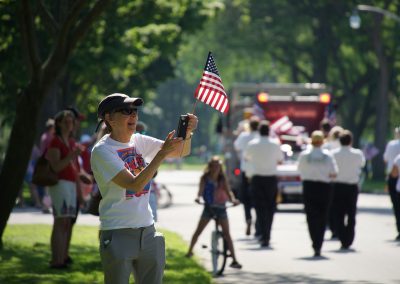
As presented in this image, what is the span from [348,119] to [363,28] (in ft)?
36.5

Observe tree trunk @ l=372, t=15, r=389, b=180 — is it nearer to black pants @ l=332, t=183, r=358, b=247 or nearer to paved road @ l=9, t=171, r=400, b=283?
paved road @ l=9, t=171, r=400, b=283

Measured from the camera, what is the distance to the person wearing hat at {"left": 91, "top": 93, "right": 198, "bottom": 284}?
724cm

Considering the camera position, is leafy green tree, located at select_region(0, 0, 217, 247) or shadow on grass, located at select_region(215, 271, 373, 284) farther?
leafy green tree, located at select_region(0, 0, 217, 247)

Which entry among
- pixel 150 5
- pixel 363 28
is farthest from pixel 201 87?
pixel 363 28

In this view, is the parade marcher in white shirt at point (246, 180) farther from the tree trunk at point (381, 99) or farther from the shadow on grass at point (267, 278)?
the tree trunk at point (381, 99)

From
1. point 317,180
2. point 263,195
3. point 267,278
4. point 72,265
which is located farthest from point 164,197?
point 267,278

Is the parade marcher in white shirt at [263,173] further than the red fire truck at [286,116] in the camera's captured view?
No

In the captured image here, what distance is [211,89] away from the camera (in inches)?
320

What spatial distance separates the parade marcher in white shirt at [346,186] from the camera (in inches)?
685

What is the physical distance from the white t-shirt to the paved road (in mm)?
5611

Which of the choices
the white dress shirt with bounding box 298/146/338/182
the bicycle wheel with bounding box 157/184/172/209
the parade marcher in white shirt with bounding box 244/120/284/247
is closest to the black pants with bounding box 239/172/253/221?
the parade marcher in white shirt with bounding box 244/120/284/247

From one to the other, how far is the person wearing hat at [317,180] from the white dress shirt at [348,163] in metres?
0.79

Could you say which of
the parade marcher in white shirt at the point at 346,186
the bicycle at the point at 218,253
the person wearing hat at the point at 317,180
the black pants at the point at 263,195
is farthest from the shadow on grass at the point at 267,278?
the black pants at the point at 263,195

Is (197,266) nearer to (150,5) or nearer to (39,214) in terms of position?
(39,214)
